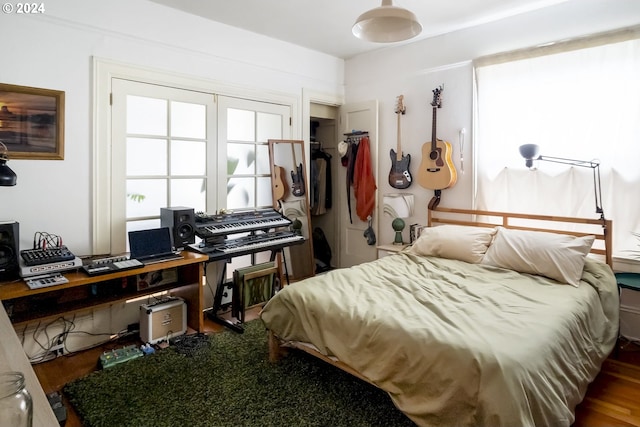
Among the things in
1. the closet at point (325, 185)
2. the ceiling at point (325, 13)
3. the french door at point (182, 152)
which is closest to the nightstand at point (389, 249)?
the closet at point (325, 185)

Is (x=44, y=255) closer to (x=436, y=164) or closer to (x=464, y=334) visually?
(x=464, y=334)

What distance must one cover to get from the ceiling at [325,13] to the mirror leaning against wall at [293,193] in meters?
1.09

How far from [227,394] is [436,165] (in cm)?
269

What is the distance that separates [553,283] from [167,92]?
10.7 ft

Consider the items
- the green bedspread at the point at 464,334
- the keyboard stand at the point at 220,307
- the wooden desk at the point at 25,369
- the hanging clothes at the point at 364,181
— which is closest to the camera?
the wooden desk at the point at 25,369

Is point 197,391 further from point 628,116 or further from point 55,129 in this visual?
point 628,116

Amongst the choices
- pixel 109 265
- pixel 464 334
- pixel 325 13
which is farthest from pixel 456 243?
pixel 109 265

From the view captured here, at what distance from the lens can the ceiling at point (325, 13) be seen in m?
3.08

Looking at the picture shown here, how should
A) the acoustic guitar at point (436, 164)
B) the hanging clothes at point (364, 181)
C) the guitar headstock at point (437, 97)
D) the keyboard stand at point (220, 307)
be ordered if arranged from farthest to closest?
1. the hanging clothes at point (364, 181)
2. the guitar headstock at point (437, 97)
3. the acoustic guitar at point (436, 164)
4. the keyboard stand at point (220, 307)

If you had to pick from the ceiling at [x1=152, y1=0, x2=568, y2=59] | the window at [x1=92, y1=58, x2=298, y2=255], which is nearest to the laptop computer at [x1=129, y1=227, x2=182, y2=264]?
the window at [x1=92, y1=58, x2=298, y2=255]

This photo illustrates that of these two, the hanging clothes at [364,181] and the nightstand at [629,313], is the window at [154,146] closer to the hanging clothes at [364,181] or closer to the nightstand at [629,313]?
the hanging clothes at [364,181]

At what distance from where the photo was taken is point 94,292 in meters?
2.70

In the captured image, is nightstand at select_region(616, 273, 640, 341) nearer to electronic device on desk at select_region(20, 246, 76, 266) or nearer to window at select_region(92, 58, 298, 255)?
window at select_region(92, 58, 298, 255)

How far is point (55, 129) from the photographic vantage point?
2660mm
